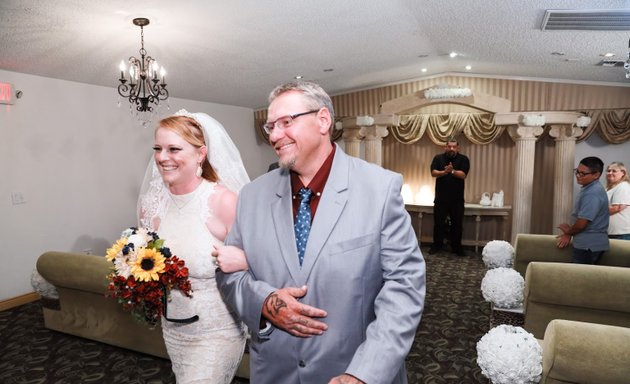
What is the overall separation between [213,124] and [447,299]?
396cm

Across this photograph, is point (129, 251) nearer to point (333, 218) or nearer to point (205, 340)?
point (205, 340)

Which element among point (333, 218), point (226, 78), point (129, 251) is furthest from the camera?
point (226, 78)

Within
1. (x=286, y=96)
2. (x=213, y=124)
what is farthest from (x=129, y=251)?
(x=286, y=96)

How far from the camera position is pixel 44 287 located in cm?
Answer: 407

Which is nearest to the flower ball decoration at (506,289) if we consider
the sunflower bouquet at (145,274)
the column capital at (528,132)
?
the sunflower bouquet at (145,274)

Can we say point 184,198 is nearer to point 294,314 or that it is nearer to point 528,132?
point 294,314

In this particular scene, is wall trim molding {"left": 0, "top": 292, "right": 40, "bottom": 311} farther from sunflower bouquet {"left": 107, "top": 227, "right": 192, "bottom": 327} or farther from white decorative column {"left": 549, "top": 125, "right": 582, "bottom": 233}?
white decorative column {"left": 549, "top": 125, "right": 582, "bottom": 233}

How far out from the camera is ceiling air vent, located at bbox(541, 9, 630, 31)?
3551mm

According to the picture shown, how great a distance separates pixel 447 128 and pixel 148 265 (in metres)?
7.19

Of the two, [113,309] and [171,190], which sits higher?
[171,190]

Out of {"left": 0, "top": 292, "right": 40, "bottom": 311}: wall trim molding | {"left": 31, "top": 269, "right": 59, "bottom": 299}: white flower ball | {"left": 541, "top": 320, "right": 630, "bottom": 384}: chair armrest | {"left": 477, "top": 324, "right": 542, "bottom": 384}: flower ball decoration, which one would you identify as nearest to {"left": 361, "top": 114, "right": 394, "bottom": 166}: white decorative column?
{"left": 31, "top": 269, "right": 59, "bottom": 299}: white flower ball

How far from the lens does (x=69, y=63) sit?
15.5ft

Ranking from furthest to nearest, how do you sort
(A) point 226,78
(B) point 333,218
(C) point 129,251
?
1. (A) point 226,78
2. (C) point 129,251
3. (B) point 333,218

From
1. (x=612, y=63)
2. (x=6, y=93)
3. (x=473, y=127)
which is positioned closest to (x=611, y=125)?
(x=473, y=127)
